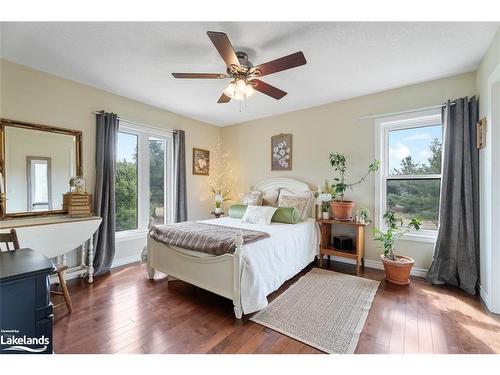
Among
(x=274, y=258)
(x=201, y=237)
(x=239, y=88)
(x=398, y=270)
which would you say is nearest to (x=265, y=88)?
(x=239, y=88)

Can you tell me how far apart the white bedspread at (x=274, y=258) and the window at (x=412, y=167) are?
3.56 ft

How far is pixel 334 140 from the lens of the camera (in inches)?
143

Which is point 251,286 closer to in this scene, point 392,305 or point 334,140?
point 392,305

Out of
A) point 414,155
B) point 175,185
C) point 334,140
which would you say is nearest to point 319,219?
point 334,140

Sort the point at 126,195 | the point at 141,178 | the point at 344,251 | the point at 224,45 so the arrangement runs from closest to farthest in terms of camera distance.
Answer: the point at 224,45
the point at 344,251
the point at 126,195
the point at 141,178

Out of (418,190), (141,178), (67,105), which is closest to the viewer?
(67,105)

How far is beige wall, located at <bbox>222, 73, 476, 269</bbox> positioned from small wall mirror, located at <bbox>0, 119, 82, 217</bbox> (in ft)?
9.08

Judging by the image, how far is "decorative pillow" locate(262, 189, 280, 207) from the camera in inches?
155

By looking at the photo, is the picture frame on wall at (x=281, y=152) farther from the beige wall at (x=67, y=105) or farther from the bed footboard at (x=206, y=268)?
the bed footboard at (x=206, y=268)

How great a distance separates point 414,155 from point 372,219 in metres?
1.02

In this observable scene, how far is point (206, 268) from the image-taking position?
2.31 metres

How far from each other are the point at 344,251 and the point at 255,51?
272cm

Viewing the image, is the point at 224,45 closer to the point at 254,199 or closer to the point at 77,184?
the point at 77,184

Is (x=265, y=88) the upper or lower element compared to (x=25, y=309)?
upper
